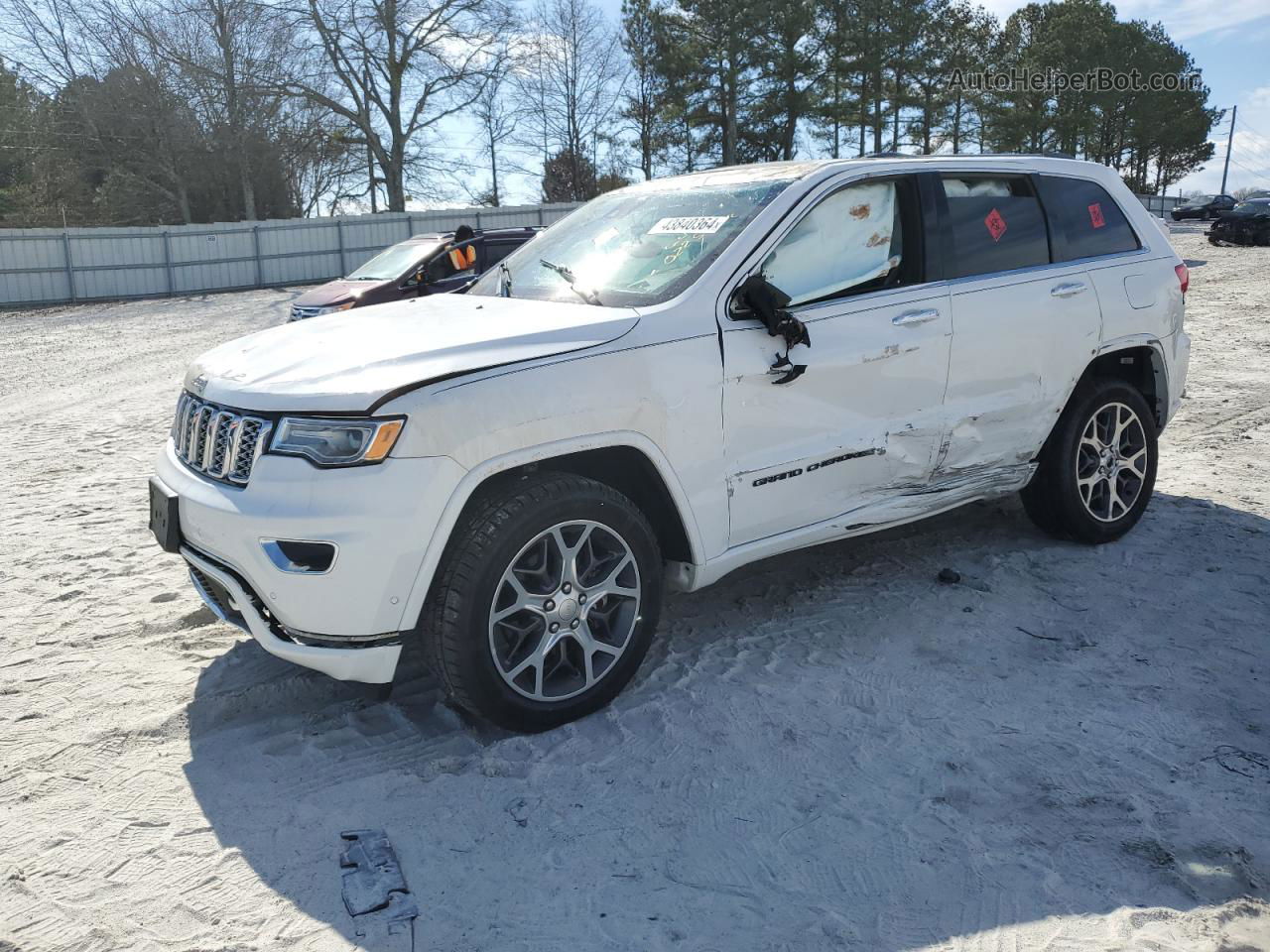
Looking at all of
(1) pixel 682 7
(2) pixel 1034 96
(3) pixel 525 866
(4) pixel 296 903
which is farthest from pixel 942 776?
(2) pixel 1034 96

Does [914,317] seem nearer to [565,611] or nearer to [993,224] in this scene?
[993,224]

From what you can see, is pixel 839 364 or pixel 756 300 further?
pixel 839 364

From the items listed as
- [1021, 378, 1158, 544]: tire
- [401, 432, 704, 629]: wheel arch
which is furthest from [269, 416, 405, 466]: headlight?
[1021, 378, 1158, 544]: tire

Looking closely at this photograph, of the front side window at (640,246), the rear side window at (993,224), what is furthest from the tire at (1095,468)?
the front side window at (640,246)

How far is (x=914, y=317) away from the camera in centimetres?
425

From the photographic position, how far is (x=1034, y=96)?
5059 cm

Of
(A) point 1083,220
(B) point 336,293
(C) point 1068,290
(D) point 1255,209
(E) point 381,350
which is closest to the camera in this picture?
(E) point 381,350

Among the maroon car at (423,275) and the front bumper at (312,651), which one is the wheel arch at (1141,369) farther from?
the maroon car at (423,275)

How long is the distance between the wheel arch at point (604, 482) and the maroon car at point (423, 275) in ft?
29.1

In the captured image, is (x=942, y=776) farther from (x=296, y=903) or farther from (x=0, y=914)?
(x=0, y=914)

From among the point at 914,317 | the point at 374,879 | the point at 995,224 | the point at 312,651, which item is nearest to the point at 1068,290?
the point at 995,224

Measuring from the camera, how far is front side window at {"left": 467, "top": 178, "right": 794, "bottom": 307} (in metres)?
3.87

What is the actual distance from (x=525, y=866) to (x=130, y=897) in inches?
42.1

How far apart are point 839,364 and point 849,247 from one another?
556 mm
